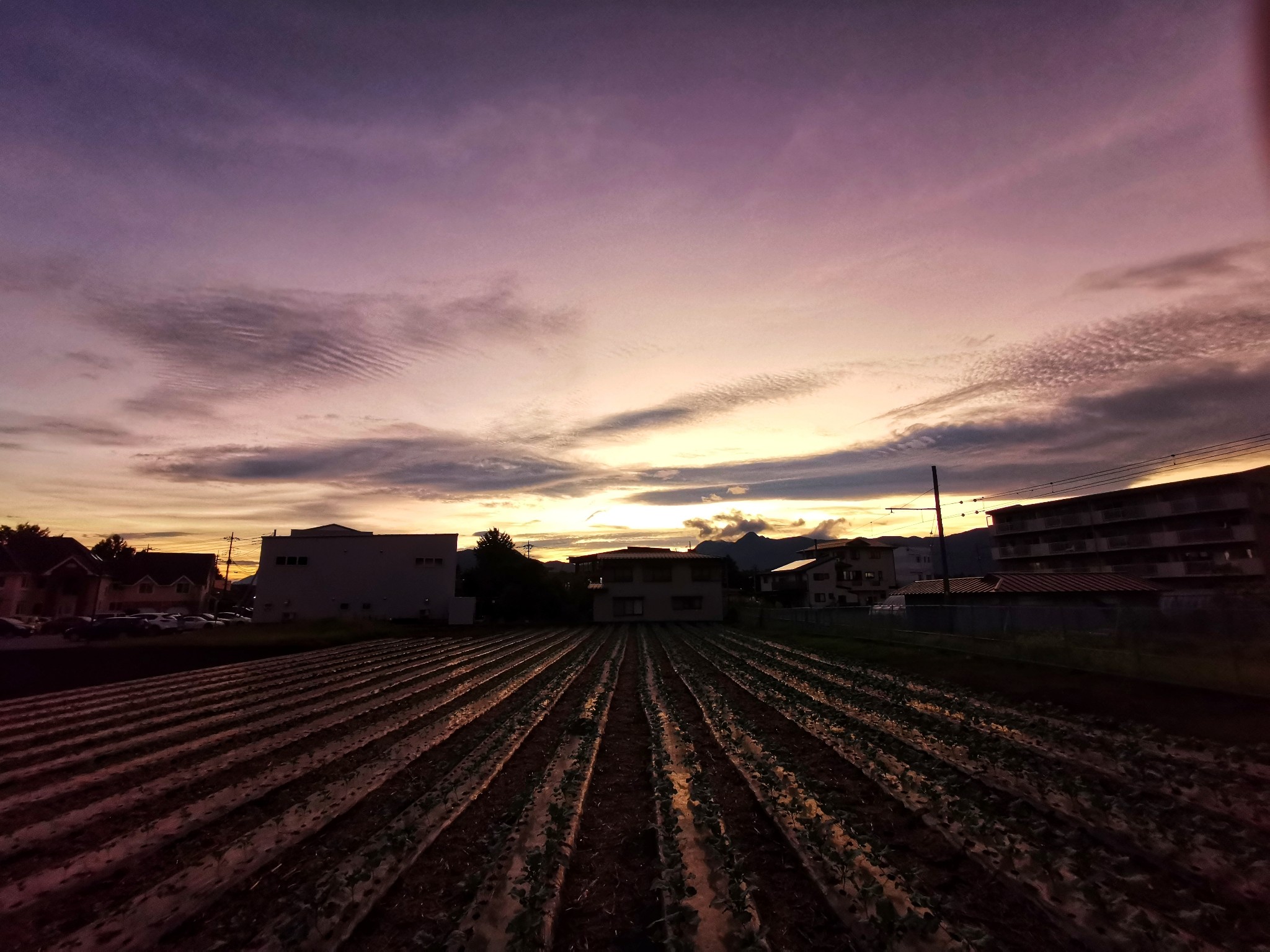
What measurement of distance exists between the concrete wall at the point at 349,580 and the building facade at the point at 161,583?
22942 mm

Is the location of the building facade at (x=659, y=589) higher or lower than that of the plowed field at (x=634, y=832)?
higher

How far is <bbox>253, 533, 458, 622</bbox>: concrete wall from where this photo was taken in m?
57.6

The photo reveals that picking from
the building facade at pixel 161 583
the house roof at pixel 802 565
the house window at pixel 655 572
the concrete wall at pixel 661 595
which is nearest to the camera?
the concrete wall at pixel 661 595

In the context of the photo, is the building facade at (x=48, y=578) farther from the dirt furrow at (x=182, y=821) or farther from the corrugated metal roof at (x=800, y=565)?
the corrugated metal roof at (x=800, y=565)

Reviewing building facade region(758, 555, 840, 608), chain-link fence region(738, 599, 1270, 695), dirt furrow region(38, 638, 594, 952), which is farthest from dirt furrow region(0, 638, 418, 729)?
building facade region(758, 555, 840, 608)

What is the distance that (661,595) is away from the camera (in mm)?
59438

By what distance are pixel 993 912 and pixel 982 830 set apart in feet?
6.72

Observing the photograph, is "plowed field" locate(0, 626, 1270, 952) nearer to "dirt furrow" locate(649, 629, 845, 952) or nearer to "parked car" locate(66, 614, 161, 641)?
"dirt furrow" locate(649, 629, 845, 952)

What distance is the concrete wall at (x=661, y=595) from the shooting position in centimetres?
5922

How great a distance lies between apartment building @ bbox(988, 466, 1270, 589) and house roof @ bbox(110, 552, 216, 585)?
95.2 m

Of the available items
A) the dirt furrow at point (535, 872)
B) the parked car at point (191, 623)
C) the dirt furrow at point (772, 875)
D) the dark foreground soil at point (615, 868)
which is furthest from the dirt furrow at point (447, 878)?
the parked car at point (191, 623)

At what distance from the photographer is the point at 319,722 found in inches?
595

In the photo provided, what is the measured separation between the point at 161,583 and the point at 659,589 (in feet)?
196

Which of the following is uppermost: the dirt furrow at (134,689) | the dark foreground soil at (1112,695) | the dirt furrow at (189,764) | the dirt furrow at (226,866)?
the dark foreground soil at (1112,695)
